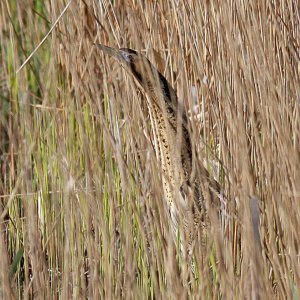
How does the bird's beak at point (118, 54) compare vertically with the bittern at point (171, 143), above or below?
above

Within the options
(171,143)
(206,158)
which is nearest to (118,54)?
(171,143)

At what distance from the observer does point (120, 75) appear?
2.11 metres

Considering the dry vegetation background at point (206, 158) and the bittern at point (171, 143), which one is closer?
the dry vegetation background at point (206, 158)

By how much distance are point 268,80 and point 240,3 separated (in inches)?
8.4

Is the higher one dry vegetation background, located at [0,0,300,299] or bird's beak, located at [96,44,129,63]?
bird's beak, located at [96,44,129,63]

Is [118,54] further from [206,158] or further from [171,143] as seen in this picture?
[206,158]

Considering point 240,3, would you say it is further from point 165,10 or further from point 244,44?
point 165,10

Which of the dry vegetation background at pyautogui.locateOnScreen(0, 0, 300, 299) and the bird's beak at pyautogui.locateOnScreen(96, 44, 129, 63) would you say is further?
the bird's beak at pyautogui.locateOnScreen(96, 44, 129, 63)

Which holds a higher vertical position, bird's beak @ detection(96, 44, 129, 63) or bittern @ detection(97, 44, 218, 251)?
bird's beak @ detection(96, 44, 129, 63)

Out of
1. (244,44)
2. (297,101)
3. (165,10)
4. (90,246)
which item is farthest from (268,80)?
(165,10)

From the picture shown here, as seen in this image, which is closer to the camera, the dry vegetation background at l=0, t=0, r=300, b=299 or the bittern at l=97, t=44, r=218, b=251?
the dry vegetation background at l=0, t=0, r=300, b=299

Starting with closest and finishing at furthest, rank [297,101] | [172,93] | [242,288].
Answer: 1. [242,288]
2. [297,101]
3. [172,93]

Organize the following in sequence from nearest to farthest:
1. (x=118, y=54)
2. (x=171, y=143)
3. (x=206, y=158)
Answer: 1. (x=206, y=158)
2. (x=118, y=54)
3. (x=171, y=143)

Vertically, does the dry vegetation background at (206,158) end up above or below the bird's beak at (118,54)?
below
